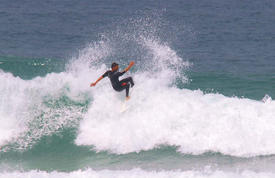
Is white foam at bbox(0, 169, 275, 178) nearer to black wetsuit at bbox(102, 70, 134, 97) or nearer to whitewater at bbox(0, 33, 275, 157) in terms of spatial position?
whitewater at bbox(0, 33, 275, 157)

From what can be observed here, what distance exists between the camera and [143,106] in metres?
13.9

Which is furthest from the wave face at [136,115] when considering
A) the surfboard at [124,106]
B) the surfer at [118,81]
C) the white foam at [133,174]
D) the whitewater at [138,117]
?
the white foam at [133,174]

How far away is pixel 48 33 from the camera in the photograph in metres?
24.1

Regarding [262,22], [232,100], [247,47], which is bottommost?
[232,100]

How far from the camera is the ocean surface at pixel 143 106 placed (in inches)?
474

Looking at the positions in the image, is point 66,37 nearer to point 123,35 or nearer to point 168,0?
point 123,35

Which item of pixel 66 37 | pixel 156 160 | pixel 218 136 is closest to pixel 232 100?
pixel 218 136

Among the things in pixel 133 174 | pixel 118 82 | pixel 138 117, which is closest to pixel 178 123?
pixel 138 117

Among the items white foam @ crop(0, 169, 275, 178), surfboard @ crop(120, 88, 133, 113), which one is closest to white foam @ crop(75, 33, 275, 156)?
surfboard @ crop(120, 88, 133, 113)

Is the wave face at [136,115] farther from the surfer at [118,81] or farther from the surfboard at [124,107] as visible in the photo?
the surfer at [118,81]

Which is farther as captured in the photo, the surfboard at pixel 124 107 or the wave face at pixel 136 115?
the surfboard at pixel 124 107

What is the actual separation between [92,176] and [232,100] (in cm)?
521

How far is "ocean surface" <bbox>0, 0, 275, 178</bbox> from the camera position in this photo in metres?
12.0

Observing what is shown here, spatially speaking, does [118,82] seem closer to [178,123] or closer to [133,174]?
[178,123]
